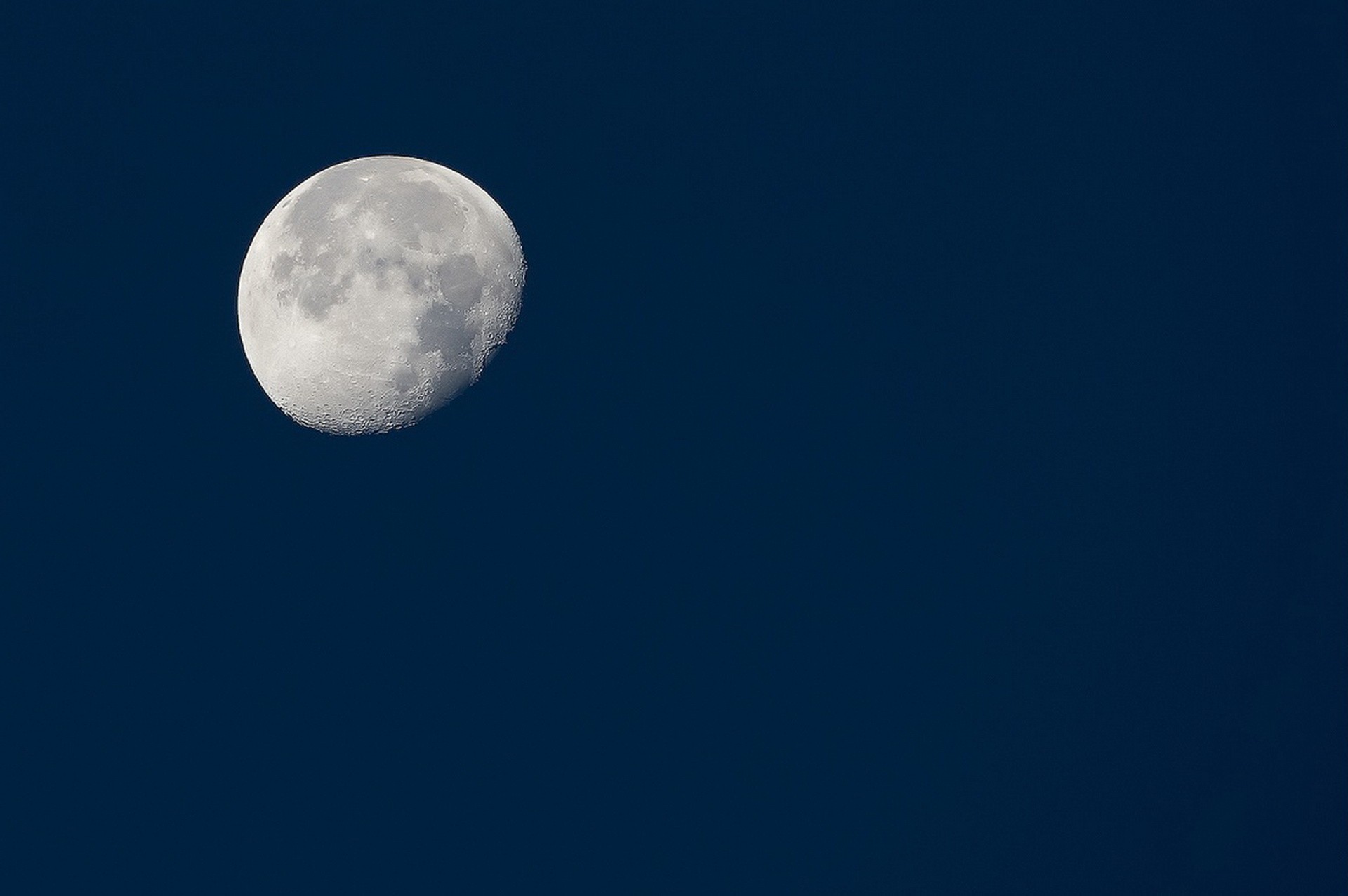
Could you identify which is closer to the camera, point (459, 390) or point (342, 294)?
point (342, 294)

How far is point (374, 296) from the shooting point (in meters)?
17.4

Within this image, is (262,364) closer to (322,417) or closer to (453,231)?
(322,417)

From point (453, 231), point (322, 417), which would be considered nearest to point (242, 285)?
point (322, 417)

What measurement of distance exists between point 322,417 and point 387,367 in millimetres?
1664

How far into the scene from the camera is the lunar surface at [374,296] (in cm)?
1755

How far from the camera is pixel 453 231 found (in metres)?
18.1

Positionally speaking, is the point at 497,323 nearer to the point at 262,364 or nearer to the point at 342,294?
the point at 342,294

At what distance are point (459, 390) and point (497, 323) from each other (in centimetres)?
122

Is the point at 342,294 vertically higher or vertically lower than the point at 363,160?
lower

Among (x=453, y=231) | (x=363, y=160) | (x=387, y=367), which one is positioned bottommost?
(x=387, y=367)

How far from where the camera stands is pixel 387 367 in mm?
17812

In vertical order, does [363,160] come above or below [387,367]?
above

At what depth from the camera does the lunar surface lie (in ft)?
57.6

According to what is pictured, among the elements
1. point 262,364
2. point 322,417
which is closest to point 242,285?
point 262,364
